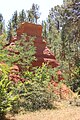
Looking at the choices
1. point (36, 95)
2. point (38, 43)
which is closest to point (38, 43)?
point (38, 43)

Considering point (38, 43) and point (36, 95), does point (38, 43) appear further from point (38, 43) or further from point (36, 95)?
point (36, 95)

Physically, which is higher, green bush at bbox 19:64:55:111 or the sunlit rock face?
the sunlit rock face

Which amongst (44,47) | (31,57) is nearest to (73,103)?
(31,57)

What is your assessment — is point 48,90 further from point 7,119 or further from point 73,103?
point 7,119

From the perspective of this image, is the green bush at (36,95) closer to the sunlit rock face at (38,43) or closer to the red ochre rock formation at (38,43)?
the red ochre rock formation at (38,43)

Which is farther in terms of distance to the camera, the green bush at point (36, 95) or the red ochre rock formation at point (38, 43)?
the red ochre rock formation at point (38, 43)

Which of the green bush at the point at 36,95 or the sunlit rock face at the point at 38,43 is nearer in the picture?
the green bush at the point at 36,95

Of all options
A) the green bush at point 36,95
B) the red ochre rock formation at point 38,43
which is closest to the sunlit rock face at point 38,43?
the red ochre rock formation at point 38,43

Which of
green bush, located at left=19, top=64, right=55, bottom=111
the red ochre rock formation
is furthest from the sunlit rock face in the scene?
green bush, located at left=19, top=64, right=55, bottom=111

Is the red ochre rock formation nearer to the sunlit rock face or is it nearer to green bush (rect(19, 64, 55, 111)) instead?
the sunlit rock face

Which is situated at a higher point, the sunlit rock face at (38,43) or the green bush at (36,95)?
the sunlit rock face at (38,43)

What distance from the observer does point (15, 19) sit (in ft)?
175

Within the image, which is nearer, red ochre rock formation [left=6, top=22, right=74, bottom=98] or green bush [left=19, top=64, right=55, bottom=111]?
green bush [left=19, top=64, right=55, bottom=111]

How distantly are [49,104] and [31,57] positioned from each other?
6.18 m
